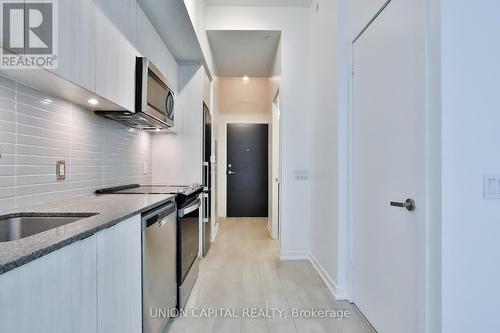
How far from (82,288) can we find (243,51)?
3.87 m

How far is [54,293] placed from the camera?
2.74ft

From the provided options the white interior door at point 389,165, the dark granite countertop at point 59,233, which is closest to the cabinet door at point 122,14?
the dark granite countertop at point 59,233

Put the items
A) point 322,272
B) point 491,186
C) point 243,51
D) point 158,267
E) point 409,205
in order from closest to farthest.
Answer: point 491,186 → point 409,205 → point 158,267 → point 322,272 → point 243,51

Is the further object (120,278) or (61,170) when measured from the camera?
(61,170)

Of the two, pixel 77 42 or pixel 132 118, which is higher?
pixel 77 42

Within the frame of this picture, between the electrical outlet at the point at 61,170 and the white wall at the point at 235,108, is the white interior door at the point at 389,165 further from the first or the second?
the white wall at the point at 235,108

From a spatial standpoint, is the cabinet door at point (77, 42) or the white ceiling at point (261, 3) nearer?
the cabinet door at point (77, 42)

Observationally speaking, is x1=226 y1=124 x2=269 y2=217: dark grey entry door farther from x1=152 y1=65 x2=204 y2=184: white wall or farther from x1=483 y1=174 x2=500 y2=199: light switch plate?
x1=483 y1=174 x2=500 y2=199: light switch plate

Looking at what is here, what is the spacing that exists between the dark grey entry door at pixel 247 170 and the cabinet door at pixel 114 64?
448 cm

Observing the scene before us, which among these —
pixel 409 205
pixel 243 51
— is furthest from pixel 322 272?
pixel 243 51

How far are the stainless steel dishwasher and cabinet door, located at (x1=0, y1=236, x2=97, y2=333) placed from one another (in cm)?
49

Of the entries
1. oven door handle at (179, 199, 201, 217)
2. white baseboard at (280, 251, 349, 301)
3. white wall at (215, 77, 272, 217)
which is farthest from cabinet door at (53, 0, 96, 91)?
white wall at (215, 77, 272, 217)

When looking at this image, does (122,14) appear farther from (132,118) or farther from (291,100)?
(291,100)

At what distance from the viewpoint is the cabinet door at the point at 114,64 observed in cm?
159
